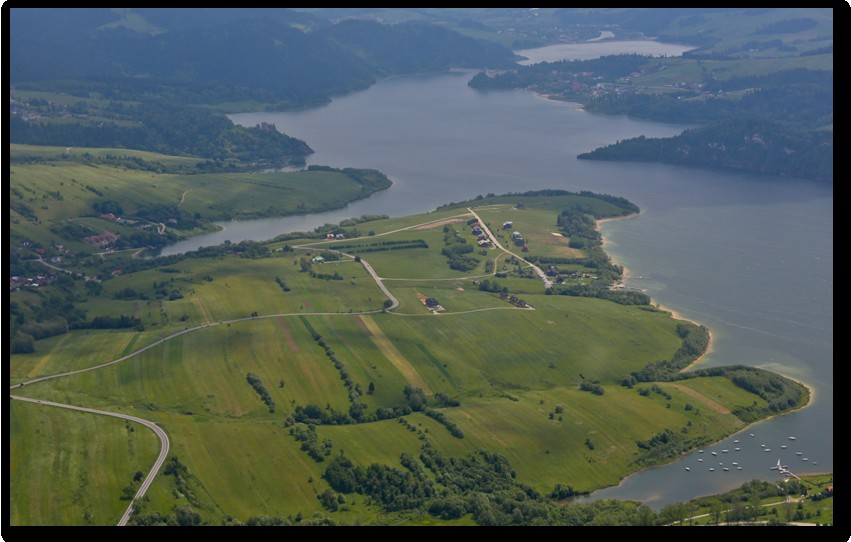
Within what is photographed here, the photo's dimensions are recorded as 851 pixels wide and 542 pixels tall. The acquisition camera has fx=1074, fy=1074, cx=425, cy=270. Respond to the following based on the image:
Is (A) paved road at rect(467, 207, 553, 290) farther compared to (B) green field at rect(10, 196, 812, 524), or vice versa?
(A) paved road at rect(467, 207, 553, 290)

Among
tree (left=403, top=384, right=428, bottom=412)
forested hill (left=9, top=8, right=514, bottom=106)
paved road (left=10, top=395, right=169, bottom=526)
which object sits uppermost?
forested hill (left=9, top=8, right=514, bottom=106)

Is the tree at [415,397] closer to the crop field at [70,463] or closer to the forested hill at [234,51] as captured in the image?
the crop field at [70,463]

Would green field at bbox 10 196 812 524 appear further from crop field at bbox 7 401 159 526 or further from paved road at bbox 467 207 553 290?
paved road at bbox 467 207 553 290

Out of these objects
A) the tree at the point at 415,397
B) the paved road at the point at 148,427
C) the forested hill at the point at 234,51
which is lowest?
the tree at the point at 415,397

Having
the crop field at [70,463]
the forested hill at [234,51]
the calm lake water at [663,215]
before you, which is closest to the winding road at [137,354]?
the crop field at [70,463]

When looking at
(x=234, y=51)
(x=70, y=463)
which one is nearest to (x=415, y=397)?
(x=70, y=463)

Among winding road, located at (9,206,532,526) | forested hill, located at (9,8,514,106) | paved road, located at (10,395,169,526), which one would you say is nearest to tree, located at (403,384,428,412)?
winding road, located at (9,206,532,526)

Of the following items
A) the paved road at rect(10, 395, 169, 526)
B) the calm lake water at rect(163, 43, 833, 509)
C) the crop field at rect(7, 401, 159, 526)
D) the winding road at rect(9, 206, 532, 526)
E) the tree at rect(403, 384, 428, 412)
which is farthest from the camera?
the tree at rect(403, 384, 428, 412)
